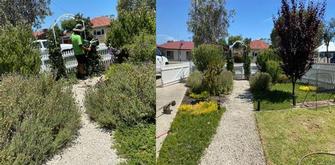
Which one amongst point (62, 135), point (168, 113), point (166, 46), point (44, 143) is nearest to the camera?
point (166, 46)

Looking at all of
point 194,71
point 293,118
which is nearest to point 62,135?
point 194,71

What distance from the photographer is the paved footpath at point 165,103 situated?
87.4 inches

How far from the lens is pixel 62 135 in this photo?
268 centimetres

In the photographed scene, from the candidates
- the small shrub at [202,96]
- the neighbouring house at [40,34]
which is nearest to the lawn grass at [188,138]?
the small shrub at [202,96]

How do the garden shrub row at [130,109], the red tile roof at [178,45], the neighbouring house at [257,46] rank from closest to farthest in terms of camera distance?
the red tile roof at [178,45]
the neighbouring house at [257,46]
the garden shrub row at [130,109]

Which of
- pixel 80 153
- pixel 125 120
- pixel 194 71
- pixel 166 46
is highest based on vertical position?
pixel 166 46

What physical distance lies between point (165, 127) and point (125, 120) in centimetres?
66

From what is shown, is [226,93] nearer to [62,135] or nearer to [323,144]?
[323,144]

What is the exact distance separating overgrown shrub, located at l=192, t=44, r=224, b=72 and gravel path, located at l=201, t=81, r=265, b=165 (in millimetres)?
181

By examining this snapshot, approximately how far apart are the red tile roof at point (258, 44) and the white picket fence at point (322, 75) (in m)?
0.32

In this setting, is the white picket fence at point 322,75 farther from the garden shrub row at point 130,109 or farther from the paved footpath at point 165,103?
the garden shrub row at point 130,109

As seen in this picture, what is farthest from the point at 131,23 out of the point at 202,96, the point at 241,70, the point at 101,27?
the point at 241,70

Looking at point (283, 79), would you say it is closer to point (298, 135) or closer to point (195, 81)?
point (298, 135)

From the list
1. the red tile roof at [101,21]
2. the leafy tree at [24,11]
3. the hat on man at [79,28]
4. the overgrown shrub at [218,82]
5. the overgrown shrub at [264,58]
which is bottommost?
the overgrown shrub at [218,82]
